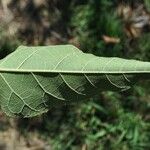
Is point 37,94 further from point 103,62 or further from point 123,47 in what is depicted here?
point 123,47

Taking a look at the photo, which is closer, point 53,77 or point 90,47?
point 53,77

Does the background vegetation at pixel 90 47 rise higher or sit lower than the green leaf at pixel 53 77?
lower

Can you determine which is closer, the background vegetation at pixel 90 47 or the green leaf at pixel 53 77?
the green leaf at pixel 53 77

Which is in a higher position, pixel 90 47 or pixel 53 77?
pixel 53 77

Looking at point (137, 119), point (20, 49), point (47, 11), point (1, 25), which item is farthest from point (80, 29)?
point (20, 49)
